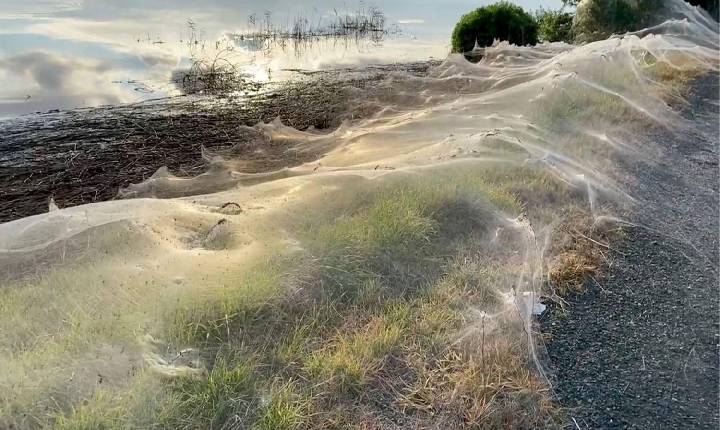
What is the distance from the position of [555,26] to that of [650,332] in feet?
48.3

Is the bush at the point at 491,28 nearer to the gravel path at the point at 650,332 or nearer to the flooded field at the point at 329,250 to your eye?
the flooded field at the point at 329,250

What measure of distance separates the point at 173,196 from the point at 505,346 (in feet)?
11.7

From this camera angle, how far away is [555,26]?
16844mm

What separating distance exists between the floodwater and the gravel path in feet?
28.6

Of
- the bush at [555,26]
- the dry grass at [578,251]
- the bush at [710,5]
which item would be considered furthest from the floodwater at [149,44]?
the dry grass at [578,251]

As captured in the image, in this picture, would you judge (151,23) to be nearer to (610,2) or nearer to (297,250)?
(610,2)

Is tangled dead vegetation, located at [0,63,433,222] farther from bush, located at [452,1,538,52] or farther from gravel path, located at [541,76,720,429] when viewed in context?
bush, located at [452,1,538,52]

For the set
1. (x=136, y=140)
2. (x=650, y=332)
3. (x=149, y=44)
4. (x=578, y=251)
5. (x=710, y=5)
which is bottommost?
(x=650, y=332)

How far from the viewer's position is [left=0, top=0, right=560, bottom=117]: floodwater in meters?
10.7

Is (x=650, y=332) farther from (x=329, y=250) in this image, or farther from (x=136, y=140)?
(x=136, y=140)

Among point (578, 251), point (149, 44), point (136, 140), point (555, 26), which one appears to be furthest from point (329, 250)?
point (555, 26)

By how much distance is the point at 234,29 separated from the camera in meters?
15.9

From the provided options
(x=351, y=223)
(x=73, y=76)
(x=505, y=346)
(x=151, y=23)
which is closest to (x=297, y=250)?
(x=351, y=223)

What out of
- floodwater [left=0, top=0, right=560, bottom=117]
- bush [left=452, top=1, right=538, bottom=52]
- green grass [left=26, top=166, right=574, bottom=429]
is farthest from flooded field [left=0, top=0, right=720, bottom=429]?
bush [left=452, top=1, right=538, bottom=52]
